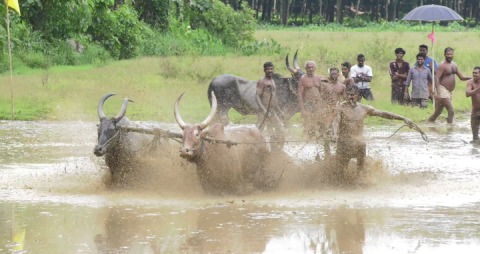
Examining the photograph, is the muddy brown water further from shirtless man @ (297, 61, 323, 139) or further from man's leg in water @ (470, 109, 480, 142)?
man's leg in water @ (470, 109, 480, 142)

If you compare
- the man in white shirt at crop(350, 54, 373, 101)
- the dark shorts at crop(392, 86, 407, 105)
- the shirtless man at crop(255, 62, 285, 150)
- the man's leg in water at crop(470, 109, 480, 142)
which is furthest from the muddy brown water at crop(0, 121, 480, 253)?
the dark shorts at crop(392, 86, 407, 105)

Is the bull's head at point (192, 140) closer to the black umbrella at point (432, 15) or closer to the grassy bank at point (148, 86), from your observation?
the grassy bank at point (148, 86)

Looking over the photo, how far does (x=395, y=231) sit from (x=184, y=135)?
2482mm

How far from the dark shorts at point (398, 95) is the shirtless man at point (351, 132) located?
8.44 metres

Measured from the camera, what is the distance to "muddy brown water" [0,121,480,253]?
7730 mm

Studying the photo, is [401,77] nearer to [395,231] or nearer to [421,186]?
[421,186]

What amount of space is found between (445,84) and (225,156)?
8425 mm

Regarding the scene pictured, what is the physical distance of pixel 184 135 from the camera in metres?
9.57

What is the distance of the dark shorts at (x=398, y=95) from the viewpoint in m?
19.0

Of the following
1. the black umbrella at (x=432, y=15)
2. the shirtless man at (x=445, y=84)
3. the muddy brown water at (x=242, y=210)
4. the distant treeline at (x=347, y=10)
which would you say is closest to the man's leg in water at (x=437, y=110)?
the shirtless man at (x=445, y=84)

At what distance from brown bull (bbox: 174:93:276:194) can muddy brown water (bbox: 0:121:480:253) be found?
18cm

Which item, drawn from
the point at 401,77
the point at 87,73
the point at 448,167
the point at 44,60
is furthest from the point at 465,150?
the point at 44,60

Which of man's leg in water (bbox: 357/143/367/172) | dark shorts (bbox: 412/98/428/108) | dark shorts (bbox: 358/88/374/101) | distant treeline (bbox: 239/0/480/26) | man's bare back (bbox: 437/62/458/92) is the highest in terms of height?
man's bare back (bbox: 437/62/458/92)

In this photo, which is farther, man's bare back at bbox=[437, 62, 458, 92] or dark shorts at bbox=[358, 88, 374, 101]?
dark shorts at bbox=[358, 88, 374, 101]
